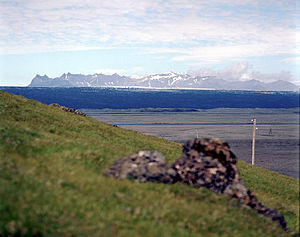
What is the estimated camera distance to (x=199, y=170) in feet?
56.7

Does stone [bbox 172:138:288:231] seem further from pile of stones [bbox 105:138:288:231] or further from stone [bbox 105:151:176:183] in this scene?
stone [bbox 105:151:176:183]

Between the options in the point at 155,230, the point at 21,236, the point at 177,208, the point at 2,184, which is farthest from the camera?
the point at 177,208

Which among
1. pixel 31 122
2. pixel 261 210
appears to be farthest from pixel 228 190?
pixel 31 122

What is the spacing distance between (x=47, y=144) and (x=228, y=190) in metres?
9.69

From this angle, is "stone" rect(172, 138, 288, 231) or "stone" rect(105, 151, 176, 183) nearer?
"stone" rect(105, 151, 176, 183)

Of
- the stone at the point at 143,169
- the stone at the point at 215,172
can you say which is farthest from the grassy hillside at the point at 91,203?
the stone at the point at 215,172

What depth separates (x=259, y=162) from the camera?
233ft

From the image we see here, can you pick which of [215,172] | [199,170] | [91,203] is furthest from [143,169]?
[91,203]

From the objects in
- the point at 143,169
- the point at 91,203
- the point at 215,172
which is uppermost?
the point at 143,169

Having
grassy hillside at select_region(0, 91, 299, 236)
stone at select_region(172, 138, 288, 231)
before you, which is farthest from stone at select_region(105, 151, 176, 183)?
stone at select_region(172, 138, 288, 231)

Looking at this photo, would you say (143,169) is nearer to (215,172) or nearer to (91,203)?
(215,172)

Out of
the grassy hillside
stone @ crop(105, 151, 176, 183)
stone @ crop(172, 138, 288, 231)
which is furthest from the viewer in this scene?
stone @ crop(172, 138, 288, 231)

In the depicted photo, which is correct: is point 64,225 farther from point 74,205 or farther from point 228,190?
point 228,190

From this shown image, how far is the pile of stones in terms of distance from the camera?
15.9 m
